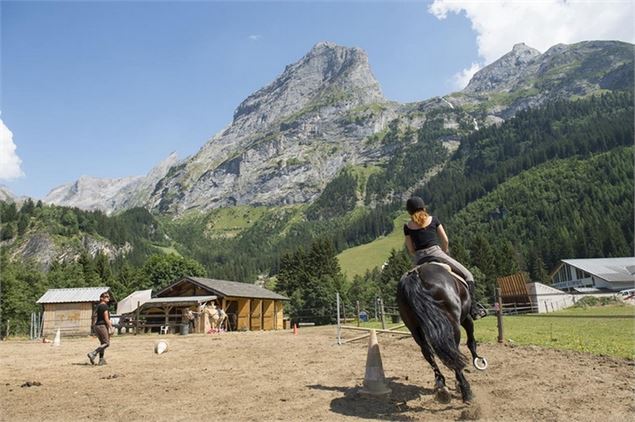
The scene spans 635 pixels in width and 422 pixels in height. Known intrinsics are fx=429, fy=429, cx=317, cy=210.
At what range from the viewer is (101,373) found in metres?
10.8

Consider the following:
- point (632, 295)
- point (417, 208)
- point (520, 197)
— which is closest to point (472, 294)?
point (417, 208)

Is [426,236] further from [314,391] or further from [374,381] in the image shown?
[314,391]

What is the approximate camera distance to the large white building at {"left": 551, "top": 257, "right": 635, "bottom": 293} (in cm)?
6881

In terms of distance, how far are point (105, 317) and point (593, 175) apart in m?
158

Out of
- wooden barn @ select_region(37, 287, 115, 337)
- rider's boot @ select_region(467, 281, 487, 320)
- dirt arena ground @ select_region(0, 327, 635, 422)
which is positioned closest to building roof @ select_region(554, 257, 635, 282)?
dirt arena ground @ select_region(0, 327, 635, 422)

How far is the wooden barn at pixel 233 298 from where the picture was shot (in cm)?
3749

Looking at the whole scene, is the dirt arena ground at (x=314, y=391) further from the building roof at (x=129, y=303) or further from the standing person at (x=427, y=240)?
the building roof at (x=129, y=303)

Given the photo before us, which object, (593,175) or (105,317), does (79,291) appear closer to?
(105,317)

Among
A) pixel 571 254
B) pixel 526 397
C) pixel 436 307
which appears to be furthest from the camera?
pixel 571 254

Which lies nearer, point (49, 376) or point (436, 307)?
point (436, 307)

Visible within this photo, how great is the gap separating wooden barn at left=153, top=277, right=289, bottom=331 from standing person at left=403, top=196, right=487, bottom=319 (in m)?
31.1

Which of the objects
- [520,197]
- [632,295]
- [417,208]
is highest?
[520,197]

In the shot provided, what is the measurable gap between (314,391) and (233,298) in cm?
3089

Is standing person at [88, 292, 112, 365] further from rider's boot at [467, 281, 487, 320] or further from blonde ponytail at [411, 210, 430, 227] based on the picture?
rider's boot at [467, 281, 487, 320]
